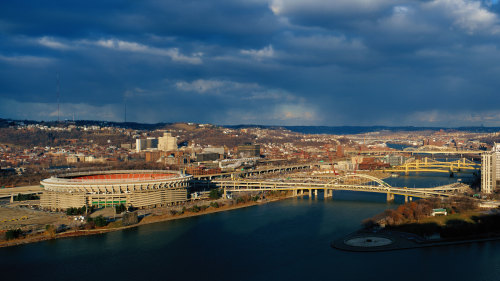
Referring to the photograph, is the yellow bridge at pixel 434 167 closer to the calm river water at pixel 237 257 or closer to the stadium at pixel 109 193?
the calm river water at pixel 237 257

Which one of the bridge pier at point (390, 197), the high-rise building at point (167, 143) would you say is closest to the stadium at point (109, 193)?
the bridge pier at point (390, 197)

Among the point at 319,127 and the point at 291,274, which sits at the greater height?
the point at 319,127

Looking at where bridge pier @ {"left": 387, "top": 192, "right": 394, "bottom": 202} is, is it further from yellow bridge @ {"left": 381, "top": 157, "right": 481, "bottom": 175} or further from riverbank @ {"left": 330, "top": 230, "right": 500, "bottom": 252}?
yellow bridge @ {"left": 381, "top": 157, "right": 481, "bottom": 175}

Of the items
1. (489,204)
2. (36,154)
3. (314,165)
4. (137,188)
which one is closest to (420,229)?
(489,204)

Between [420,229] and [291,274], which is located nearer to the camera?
[291,274]

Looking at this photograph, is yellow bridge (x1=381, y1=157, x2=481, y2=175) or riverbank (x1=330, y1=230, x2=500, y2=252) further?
yellow bridge (x1=381, y1=157, x2=481, y2=175)

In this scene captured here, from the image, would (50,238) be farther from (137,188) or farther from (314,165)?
(314,165)

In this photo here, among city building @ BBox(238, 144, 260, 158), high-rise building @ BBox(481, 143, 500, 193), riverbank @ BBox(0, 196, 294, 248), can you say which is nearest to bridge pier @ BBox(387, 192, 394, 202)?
high-rise building @ BBox(481, 143, 500, 193)
